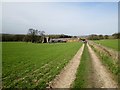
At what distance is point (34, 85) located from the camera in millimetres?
10906

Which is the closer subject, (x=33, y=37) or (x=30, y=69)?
(x=30, y=69)

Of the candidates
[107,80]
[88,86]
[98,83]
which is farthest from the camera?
[107,80]

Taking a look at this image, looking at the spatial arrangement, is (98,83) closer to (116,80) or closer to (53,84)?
(116,80)

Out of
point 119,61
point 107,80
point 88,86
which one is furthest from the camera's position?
point 119,61

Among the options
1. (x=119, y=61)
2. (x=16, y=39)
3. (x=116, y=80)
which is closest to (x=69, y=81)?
(x=116, y=80)

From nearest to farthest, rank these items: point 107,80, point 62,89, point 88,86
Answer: point 62,89 → point 88,86 → point 107,80

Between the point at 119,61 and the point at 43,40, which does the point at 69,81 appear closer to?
the point at 119,61

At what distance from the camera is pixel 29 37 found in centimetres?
15088

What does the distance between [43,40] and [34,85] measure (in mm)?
140579

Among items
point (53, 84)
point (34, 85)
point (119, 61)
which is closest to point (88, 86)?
point (53, 84)

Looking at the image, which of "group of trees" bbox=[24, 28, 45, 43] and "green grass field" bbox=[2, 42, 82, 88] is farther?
"group of trees" bbox=[24, 28, 45, 43]

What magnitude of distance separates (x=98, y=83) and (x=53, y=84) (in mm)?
2704

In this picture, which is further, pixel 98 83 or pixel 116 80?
pixel 116 80

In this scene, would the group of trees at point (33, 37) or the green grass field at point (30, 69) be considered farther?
the group of trees at point (33, 37)
